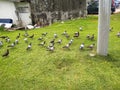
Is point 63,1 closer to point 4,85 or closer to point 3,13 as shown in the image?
point 3,13

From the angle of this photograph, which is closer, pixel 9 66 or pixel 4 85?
pixel 4 85

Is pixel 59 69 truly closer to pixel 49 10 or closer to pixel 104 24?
pixel 104 24

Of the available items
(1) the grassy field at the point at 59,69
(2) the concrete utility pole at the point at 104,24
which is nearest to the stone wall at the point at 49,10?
(1) the grassy field at the point at 59,69

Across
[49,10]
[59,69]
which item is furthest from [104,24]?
[49,10]

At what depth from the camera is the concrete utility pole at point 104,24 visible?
8125 mm

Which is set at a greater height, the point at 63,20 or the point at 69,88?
the point at 63,20

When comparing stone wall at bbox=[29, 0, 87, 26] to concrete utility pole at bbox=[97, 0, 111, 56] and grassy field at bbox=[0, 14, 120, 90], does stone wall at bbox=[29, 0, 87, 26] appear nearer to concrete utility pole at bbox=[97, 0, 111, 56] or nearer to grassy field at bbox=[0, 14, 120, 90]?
grassy field at bbox=[0, 14, 120, 90]

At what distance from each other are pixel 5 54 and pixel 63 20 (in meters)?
9.89

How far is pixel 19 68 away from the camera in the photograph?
797 cm

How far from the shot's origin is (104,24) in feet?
27.0

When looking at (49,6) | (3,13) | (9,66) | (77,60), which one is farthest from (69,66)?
(3,13)

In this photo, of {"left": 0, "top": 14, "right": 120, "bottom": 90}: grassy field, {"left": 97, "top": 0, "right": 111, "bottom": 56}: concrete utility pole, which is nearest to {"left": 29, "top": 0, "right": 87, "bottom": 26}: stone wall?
{"left": 0, "top": 14, "right": 120, "bottom": 90}: grassy field

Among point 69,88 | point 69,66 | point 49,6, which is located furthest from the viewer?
point 49,6

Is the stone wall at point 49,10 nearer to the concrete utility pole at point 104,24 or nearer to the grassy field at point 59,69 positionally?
the grassy field at point 59,69
